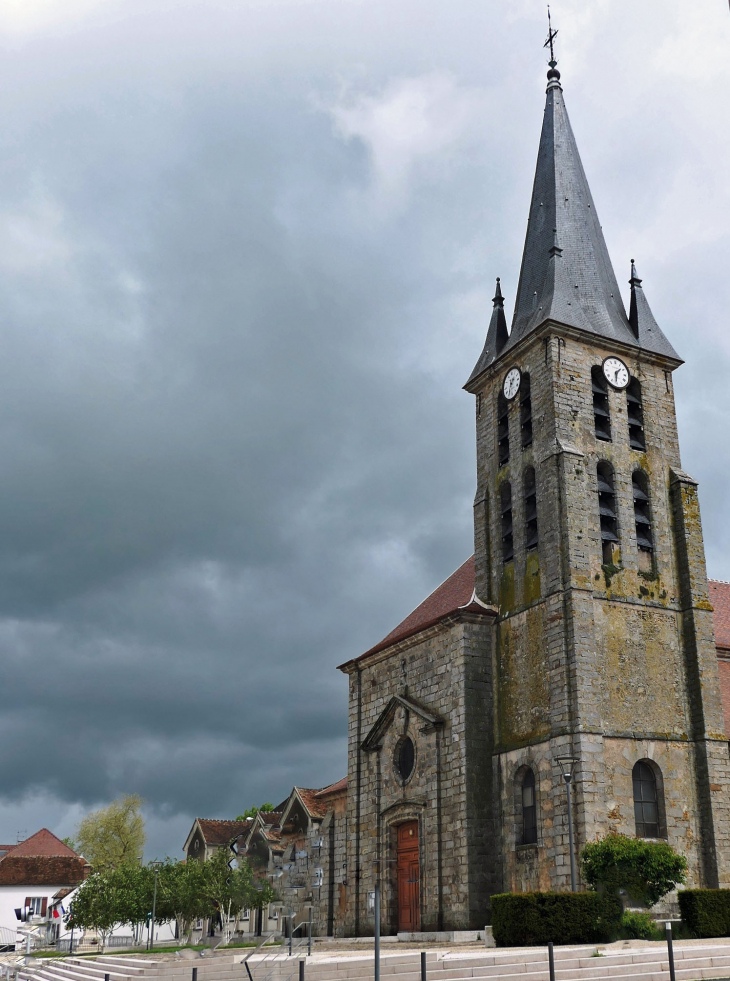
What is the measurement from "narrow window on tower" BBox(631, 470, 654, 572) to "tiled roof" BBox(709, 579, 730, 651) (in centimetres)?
466

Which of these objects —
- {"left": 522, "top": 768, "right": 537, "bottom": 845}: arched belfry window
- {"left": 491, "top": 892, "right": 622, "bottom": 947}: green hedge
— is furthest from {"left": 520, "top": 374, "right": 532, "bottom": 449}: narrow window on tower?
{"left": 491, "top": 892, "right": 622, "bottom": 947}: green hedge

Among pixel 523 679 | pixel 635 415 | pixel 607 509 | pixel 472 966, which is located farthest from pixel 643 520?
pixel 472 966

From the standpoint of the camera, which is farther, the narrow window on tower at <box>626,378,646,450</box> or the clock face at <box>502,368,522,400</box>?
the clock face at <box>502,368,522,400</box>

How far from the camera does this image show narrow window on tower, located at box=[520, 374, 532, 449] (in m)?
30.2

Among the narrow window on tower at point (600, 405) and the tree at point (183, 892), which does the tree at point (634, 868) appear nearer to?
the narrow window on tower at point (600, 405)

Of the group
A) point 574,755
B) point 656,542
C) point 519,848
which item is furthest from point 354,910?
point 656,542

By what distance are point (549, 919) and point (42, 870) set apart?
181 feet

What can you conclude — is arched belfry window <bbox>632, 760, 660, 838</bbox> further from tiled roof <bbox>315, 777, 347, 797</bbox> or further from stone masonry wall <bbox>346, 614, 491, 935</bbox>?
tiled roof <bbox>315, 777, 347, 797</bbox>

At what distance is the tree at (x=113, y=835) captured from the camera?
2594 inches

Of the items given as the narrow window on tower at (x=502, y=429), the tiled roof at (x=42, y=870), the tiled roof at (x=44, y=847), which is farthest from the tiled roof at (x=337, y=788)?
the tiled roof at (x=44, y=847)

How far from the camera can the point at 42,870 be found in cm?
6481

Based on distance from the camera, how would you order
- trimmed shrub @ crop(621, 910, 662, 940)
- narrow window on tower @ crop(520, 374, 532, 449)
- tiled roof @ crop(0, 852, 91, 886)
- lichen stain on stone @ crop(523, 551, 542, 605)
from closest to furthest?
trimmed shrub @ crop(621, 910, 662, 940) → lichen stain on stone @ crop(523, 551, 542, 605) → narrow window on tower @ crop(520, 374, 532, 449) → tiled roof @ crop(0, 852, 91, 886)

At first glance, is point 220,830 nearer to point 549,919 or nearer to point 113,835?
point 113,835

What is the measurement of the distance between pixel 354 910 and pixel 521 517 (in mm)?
13845
